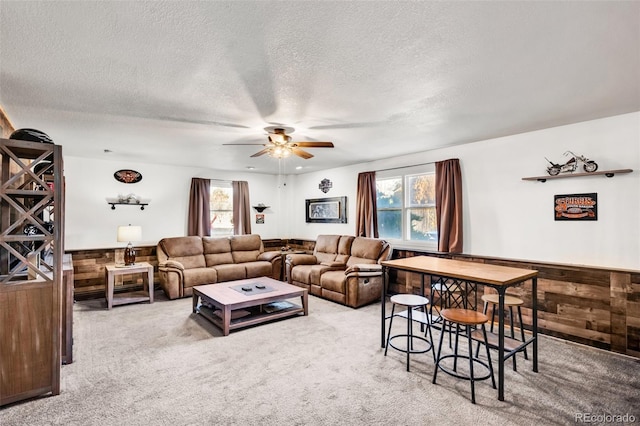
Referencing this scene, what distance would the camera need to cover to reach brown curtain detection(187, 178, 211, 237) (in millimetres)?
6586

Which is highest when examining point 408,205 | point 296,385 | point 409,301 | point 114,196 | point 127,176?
point 127,176

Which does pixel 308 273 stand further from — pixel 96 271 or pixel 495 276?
pixel 96 271

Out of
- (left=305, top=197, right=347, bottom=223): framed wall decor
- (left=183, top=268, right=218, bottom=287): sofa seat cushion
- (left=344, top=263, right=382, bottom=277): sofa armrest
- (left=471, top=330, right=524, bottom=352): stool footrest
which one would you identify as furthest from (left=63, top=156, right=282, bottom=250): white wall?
(left=471, top=330, right=524, bottom=352): stool footrest

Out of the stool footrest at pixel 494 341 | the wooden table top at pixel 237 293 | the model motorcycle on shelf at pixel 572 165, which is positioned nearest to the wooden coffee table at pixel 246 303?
the wooden table top at pixel 237 293

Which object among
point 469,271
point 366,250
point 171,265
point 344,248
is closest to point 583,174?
point 469,271

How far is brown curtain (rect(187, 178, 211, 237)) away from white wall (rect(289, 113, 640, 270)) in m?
4.39

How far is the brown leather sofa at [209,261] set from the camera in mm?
5477

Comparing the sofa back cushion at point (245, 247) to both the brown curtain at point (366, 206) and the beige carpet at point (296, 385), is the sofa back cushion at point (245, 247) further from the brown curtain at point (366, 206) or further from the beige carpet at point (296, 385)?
the beige carpet at point (296, 385)

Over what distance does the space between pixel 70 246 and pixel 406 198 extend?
5.90 meters

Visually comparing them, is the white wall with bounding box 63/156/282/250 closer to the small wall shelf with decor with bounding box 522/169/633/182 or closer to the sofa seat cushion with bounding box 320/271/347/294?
the sofa seat cushion with bounding box 320/271/347/294

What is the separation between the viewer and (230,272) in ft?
19.7

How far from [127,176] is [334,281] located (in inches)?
170

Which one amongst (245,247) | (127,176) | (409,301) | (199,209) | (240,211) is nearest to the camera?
(409,301)

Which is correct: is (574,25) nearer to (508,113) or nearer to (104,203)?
(508,113)
